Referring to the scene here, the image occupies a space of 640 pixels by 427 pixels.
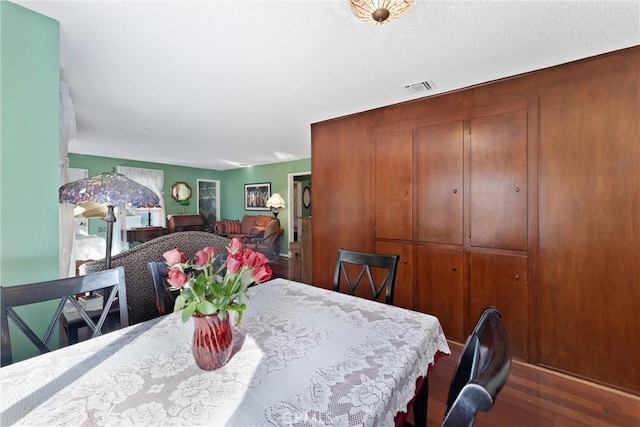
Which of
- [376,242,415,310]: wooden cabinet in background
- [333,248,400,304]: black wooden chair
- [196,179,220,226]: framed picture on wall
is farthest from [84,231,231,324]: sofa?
[196,179,220,226]: framed picture on wall

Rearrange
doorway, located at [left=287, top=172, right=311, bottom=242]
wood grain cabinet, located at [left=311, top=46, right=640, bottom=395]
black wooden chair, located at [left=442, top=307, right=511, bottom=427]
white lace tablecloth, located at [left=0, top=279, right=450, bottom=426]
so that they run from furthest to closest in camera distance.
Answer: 1. doorway, located at [left=287, top=172, right=311, bottom=242]
2. wood grain cabinet, located at [left=311, top=46, right=640, bottom=395]
3. white lace tablecloth, located at [left=0, top=279, right=450, bottom=426]
4. black wooden chair, located at [left=442, top=307, right=511, bottom=427]

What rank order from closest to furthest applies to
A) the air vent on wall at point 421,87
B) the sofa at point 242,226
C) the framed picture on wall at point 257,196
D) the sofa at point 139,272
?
the sofa at point 139,272, the air vent on wall at point 421,87, the sofa at point 242,226, the framed picture on wall at point 257,196

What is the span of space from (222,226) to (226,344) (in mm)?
6726

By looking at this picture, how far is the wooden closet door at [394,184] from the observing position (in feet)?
8.90

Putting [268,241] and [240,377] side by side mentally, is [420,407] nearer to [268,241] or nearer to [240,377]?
[240,377]

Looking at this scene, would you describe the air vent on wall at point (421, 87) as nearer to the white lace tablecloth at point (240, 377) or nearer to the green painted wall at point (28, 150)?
the white lace tablecloth at point (240, 377)

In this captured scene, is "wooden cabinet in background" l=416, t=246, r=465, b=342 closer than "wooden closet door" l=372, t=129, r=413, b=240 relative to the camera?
Yes

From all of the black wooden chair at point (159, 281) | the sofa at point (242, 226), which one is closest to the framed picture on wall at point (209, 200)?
the sofa at point (242, 226)

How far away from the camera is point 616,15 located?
1.50 m

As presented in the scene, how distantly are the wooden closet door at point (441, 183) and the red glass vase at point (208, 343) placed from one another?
224 centimetres

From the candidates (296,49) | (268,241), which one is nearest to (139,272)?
(296,49)

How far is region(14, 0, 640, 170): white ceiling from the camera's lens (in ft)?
4.81

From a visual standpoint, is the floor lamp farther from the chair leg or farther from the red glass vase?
the chair leg

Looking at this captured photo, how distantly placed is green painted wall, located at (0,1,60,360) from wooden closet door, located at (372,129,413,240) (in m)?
2.57
